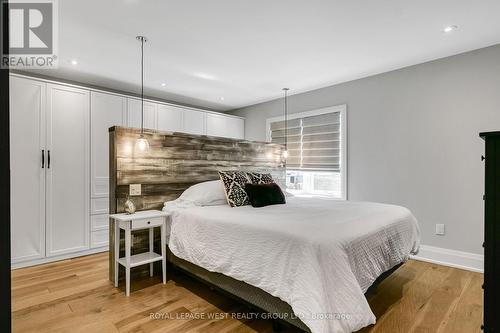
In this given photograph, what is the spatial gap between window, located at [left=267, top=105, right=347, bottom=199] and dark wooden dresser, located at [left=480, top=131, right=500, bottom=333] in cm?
298

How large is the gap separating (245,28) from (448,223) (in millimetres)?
3285

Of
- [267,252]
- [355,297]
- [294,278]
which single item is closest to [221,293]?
[267,252]

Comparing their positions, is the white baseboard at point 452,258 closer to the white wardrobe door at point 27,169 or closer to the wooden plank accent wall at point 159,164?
the wooden plank accent wall at point 159,164

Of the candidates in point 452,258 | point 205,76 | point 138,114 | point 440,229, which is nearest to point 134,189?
point 138,114

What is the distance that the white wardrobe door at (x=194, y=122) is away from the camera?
190 inches

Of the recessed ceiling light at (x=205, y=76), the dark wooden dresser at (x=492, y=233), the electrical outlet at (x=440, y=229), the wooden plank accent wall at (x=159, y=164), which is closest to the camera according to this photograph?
the dark wooden dresser at (x=492, y=233)

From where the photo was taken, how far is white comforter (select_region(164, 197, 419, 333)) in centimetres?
151

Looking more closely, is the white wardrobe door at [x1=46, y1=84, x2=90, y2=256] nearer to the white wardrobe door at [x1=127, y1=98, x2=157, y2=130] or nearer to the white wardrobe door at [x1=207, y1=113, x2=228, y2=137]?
the white wardrobe door at [x1=127, y1=98, x2=157, y2=130]

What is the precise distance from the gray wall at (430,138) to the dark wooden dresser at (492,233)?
7.69 ft

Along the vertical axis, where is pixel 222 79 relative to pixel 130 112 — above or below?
above

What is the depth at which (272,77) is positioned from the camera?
3.96 m

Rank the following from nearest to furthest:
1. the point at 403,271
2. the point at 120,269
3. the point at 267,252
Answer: the point at 267,252 < the point at 120,269 < the point at 403,271

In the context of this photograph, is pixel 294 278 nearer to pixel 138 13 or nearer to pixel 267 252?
pixel 267 252

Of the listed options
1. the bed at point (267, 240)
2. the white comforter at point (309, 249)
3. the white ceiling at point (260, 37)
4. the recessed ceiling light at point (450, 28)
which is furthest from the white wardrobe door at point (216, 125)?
the recessed ceiling light at point (450, 28)
